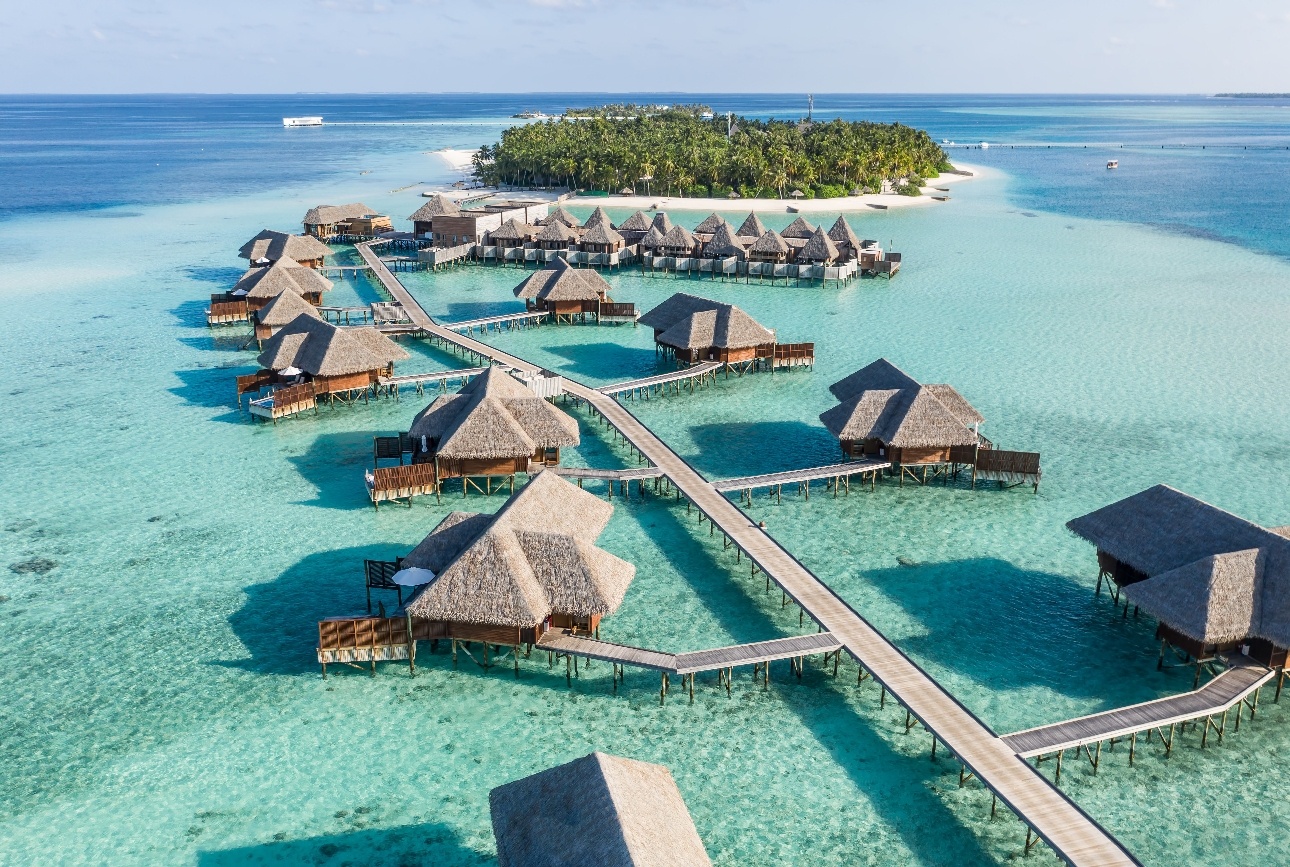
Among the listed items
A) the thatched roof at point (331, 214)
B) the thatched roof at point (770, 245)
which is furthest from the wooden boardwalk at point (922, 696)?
the thatched roof at point (331, 214)

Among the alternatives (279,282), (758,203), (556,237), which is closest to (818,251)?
(556,237)

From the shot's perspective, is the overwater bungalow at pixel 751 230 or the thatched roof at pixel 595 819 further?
the overwater bungalow at pixel 751 230

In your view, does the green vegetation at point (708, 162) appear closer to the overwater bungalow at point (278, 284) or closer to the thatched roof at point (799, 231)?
the thatched roof at point (799, 231)

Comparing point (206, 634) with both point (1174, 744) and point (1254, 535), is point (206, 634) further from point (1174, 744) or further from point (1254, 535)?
point (1254, 535)

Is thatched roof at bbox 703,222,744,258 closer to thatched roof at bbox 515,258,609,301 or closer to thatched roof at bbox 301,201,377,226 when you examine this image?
thatched roof at bbox 515,258,609,301

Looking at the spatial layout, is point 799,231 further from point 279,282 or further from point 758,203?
point 279,282

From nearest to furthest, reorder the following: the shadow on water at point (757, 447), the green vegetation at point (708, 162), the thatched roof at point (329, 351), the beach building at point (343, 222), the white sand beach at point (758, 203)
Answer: the shadow on water at point (757, 447), the thatched roof at point (329, 351), the beach building at point (343, 222), the white sand beach at point (758, 203), the green vegetation at point (708, 162)
